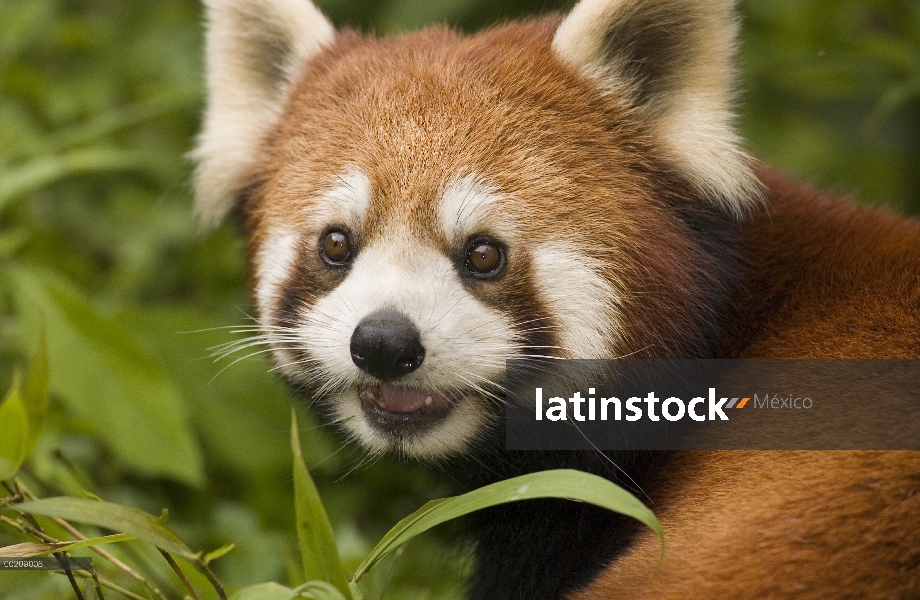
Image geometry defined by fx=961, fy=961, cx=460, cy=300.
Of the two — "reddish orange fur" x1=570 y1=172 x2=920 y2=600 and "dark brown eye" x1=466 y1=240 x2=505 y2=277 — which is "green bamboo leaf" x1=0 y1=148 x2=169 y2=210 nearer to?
"dark brown eye" x1=466 y1=240 x2=505 y2=277

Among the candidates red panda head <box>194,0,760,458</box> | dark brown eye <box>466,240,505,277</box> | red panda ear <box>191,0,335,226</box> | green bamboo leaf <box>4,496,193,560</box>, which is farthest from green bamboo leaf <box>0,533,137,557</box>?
red panda ear <box>191,0,335,226</box>

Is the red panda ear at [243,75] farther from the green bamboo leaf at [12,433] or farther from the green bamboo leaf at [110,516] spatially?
the green bamboo leaf at [110,516]

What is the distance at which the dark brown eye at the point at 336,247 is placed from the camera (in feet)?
7.09

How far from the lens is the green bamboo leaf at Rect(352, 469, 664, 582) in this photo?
1.65 meters

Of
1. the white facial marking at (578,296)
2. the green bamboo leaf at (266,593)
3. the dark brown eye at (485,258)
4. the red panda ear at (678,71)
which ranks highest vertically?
the red panda ear at (678,71)

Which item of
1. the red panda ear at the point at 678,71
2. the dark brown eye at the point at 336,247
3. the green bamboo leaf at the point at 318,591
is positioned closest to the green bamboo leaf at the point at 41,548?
the green bamboo leaf at the point at 318,591

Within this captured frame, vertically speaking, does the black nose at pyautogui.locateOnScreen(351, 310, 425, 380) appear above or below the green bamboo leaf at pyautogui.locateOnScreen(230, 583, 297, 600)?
above

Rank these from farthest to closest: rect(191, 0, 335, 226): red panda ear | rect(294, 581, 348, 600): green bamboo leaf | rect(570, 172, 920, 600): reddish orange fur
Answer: rect(191, 0, 335, 226): red panda ear
rect(294, 581, 348, 600): green bamboo leaf
rect(570, 172, 920, 600): reddish orange fur

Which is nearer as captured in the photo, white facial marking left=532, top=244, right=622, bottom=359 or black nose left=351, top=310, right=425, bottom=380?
black nose left=351, top=310, right=425, bottom=380

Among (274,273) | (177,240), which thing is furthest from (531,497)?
(177,240)

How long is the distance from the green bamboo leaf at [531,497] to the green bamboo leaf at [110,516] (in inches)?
14.8

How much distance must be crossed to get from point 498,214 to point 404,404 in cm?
46

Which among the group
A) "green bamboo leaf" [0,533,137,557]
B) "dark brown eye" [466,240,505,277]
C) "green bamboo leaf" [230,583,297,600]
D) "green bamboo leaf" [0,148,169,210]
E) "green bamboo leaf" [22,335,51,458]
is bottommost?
"green bamboo leaf" [230,583,297,600]

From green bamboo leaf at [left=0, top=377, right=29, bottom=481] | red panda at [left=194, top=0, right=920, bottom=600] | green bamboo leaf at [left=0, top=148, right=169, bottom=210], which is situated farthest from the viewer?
green bamboo leaf at [left=0, top=148, right=169, bottom=210]
